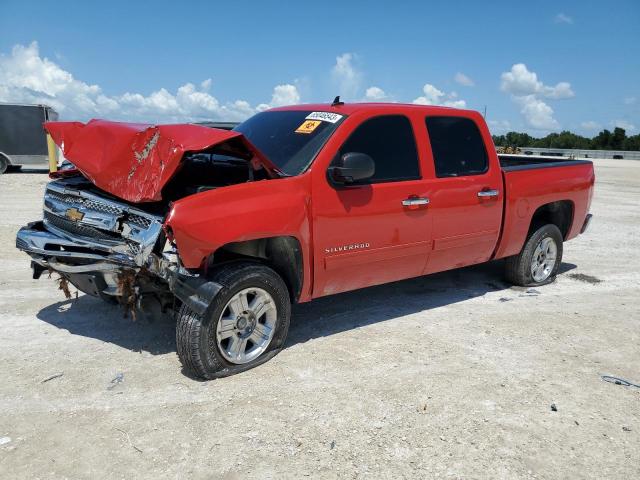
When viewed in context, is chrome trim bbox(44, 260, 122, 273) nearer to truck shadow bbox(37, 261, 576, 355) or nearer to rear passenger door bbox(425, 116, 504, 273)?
truck shadow bbox(37, 261, 576, 355)

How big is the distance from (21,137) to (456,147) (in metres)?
19.4

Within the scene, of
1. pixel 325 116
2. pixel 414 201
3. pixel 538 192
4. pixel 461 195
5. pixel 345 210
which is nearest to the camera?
pixel 345 210

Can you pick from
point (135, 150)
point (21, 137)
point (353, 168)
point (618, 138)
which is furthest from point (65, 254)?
point (618, 138)

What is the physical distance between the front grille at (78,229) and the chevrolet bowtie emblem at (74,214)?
37 mm

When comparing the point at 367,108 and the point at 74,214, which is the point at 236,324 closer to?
the point at 74,214

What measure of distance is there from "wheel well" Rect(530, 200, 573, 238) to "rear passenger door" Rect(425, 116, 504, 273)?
1.14m

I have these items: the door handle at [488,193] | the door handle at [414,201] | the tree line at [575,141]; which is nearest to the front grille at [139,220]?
the door handle at [414,201]

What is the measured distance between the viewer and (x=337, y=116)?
14.4ft

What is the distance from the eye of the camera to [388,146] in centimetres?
→ 456

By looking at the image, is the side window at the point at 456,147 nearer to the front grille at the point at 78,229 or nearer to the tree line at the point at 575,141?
the front grille at the point at 78,229

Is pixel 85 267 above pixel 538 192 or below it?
below

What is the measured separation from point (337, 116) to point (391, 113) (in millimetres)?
538

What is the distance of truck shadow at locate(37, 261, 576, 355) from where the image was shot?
448 cm

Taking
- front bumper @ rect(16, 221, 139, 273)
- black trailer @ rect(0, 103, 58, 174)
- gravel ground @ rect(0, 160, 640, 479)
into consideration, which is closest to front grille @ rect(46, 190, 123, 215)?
front bumper @ rect(16, 221, 139, 273)
